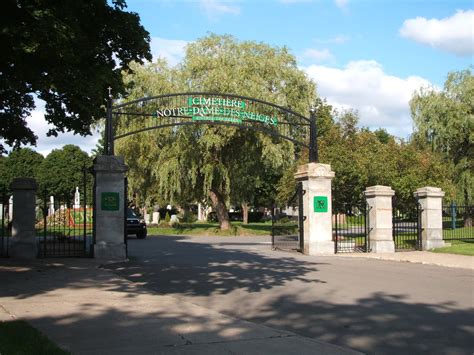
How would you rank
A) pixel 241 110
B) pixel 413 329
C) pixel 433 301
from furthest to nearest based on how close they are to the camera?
pixel 241 110 → pixel 433 301 → pixel 413 329

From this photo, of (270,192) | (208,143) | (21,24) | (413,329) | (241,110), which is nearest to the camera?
(413,329)

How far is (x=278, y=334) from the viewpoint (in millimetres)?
6844

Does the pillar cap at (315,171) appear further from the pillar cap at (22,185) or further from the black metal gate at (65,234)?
the pillar cap at (22,185)

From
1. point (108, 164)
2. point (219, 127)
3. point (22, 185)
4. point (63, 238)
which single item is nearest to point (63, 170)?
point (219, 127)

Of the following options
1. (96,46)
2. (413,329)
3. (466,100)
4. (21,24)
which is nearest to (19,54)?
(21,24)

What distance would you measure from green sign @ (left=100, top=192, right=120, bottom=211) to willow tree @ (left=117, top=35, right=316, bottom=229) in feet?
52.6

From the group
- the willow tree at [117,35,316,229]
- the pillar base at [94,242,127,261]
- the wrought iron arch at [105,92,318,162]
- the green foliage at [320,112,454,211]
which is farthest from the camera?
the willow tree at [117,35,316,229]

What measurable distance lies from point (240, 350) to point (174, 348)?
0.73 m

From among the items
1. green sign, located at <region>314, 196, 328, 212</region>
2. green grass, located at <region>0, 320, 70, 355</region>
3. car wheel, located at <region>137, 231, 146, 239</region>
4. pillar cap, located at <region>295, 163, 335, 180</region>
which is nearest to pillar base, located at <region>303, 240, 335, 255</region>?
green sign, located at <region>314, 196, 328, 212</region>

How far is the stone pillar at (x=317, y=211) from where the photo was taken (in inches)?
760

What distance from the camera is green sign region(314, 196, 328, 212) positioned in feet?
63.9

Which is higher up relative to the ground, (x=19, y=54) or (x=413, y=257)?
(x=19, y=54)

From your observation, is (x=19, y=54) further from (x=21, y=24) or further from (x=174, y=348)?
(x=174, y=348)

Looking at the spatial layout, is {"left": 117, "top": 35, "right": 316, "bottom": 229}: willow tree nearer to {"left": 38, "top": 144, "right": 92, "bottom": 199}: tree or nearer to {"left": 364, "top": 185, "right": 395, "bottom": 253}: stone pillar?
{"left": 364, "top": 185, "right": 395, "bottom": 253}: stone pillar
